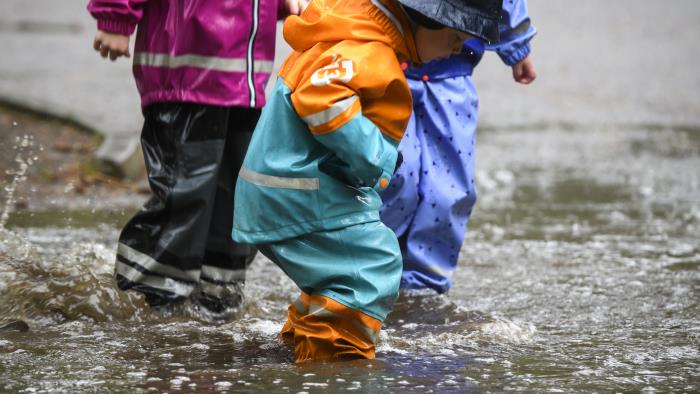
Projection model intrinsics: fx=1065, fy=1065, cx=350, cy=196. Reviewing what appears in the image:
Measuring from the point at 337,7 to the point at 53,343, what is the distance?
1.25 meters

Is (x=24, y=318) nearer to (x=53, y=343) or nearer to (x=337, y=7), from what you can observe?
(x=53, y=343)

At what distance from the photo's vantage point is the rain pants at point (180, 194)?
11.2 ft

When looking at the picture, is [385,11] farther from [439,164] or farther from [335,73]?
[439,164]

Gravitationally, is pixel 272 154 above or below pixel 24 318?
above

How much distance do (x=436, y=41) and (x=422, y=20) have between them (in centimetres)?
10

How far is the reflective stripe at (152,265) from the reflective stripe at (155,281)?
0.07ft

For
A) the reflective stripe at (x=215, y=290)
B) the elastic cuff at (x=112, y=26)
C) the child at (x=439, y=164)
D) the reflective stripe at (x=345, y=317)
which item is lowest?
the reflective stripe at (x=215, y=290)

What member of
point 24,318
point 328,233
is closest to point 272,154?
point 328,233

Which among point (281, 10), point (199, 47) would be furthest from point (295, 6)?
point (199, 47)

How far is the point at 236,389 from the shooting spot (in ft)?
8.44

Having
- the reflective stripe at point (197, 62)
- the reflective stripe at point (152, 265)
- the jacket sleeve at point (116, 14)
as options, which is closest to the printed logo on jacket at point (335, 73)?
the reflective stripe at point (197, 62)

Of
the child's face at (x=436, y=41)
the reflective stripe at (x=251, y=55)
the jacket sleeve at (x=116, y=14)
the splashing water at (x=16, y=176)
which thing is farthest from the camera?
the splashing water at (x=16, y=176)

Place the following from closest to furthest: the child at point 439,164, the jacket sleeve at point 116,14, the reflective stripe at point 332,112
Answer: the reflective stripe at point 332,112, the jacket sleeve at point 116,14, the child at point 439,164

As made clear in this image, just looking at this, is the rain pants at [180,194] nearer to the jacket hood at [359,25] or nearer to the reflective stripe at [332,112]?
the jacket hood at [359,25]
